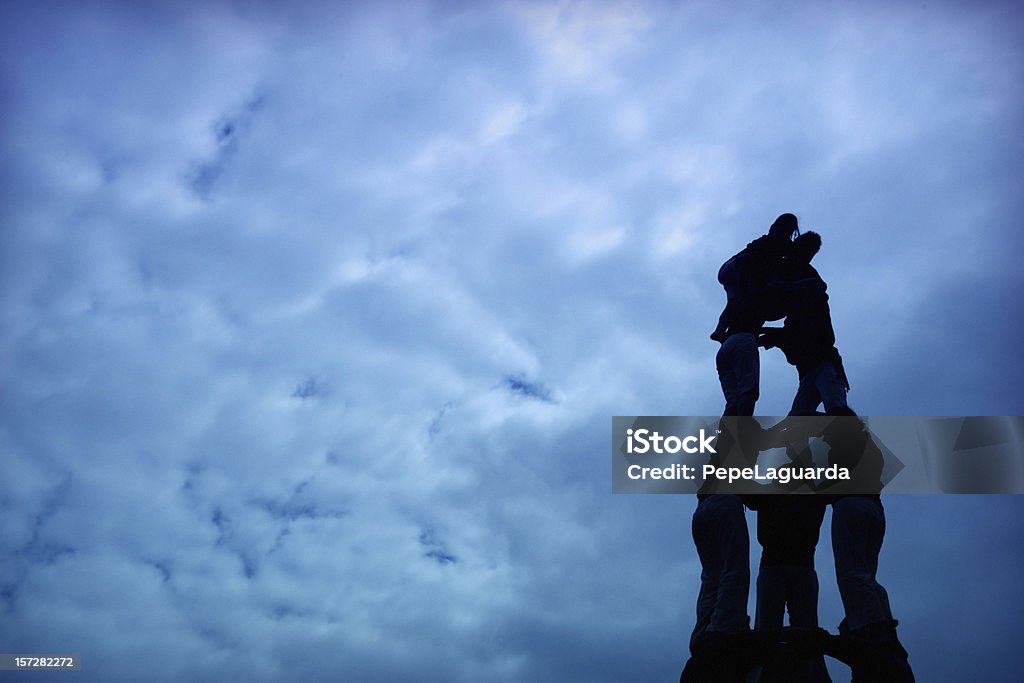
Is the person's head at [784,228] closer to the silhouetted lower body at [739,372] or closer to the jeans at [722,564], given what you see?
the silhouetted lower body at [739,372]

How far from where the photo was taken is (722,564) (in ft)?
38.4

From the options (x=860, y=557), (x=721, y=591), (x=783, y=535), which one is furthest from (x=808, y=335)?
(x=721, y=591)

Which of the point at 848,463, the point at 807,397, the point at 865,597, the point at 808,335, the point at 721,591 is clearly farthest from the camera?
the point at 808,335

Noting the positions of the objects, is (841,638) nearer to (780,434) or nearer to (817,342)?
(780,434)

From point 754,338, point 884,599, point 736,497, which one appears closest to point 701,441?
point 736,497

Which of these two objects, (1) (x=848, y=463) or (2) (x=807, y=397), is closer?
(1) (x=848, y=463)

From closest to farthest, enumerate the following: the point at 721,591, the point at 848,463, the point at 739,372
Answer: the point at 721,591, the point at 848,463, the point at 739,372

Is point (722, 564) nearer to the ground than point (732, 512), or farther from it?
nearer to the ground

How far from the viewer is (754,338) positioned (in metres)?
13.8

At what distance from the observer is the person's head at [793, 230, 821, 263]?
14.2 m

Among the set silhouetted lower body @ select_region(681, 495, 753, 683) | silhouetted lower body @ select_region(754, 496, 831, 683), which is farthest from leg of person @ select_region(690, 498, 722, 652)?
silhouetted lower body @ select_region(754, 496, 831, 683)

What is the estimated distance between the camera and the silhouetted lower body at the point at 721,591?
10.9 metres

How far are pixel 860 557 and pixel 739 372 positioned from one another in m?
3.39

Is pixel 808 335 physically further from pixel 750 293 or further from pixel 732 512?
pixel 732 512
